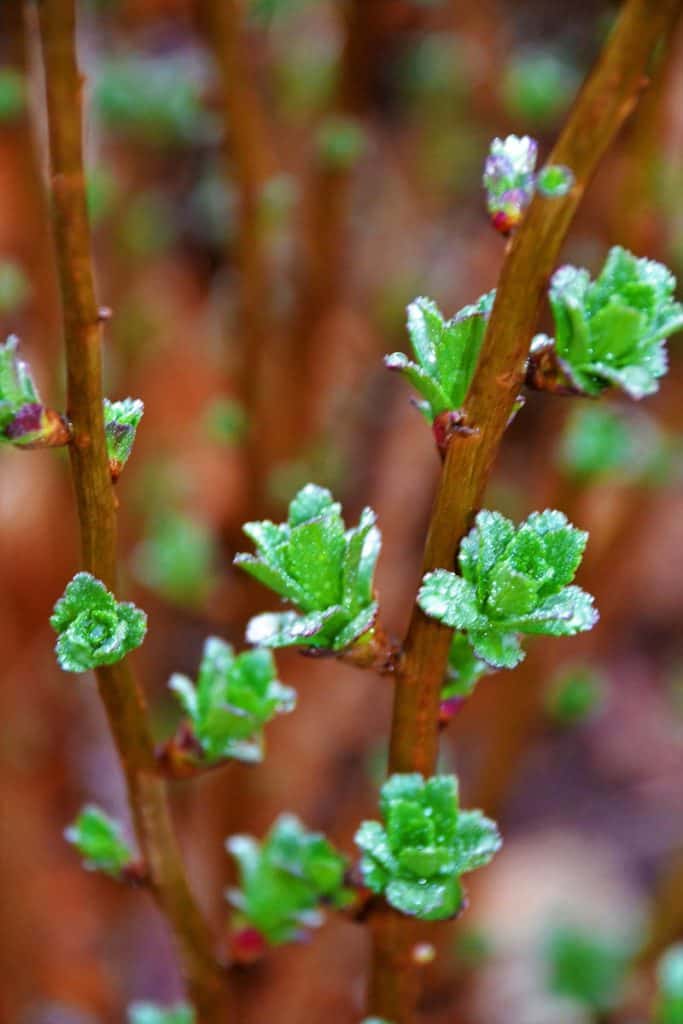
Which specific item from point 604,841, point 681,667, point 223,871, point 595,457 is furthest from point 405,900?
point 681,667

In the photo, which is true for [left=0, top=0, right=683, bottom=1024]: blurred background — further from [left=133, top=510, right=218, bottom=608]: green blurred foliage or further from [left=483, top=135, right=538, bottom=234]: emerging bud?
[left=483, top=135, right=538, bottom=234]: emerging bud

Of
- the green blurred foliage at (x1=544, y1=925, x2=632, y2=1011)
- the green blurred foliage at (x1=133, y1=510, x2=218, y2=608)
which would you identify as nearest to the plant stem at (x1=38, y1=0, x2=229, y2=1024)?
the green blurred foliage at (x1=133, y1=510, x2=218, y2=608)

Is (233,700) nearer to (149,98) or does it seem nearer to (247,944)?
(247,944)

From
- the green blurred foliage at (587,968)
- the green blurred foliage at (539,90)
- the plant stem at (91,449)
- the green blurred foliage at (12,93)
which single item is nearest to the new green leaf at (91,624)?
the plant stem at (91,449)

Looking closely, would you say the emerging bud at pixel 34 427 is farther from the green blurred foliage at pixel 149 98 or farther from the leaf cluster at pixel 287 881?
the green blurred foliage at pixel 149 98

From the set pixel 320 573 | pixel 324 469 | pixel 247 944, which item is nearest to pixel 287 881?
pixel 247 944

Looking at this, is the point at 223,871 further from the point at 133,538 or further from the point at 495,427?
the point at 495,427
